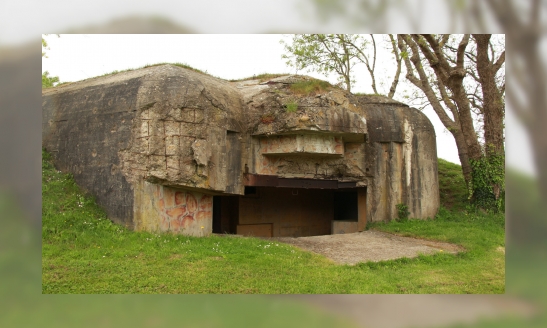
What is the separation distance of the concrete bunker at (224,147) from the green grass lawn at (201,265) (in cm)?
58

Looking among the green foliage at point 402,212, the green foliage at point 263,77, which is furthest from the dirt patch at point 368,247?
the green foliage at point 263,77

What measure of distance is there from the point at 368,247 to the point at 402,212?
2.46m

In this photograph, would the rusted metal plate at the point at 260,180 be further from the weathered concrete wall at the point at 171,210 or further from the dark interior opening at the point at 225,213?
the dark interior opening at the point at 225,213

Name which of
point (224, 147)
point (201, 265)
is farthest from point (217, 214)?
point (201, 265)

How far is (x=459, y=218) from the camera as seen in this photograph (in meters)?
11.9

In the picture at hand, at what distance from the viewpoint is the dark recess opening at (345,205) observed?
14791 millimetres

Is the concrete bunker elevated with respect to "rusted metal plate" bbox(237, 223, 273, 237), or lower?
elevated

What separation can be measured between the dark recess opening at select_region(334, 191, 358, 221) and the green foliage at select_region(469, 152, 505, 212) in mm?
3440

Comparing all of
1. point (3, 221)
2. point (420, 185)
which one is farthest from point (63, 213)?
point (420, 185)

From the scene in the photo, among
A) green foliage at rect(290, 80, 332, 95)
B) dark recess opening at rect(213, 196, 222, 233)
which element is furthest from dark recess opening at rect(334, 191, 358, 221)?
green foliage at rect(290, 80, 332, 95)

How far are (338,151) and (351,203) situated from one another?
4.19 m

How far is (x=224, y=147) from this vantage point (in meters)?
9.59

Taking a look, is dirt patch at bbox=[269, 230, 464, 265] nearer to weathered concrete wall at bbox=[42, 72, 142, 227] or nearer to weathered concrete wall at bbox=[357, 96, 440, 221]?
weathered concrete wall at bbox=[357, 96, 440, 221]

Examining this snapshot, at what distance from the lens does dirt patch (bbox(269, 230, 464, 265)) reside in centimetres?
870
